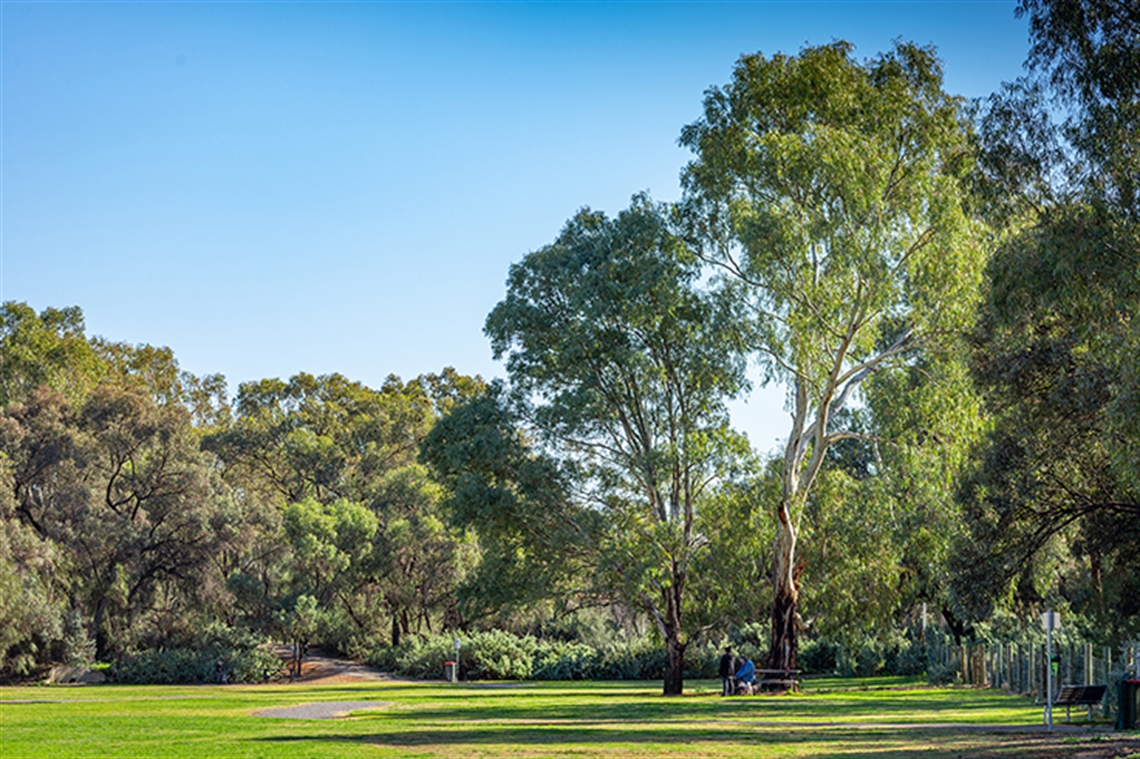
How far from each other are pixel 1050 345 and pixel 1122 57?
20.1 feet

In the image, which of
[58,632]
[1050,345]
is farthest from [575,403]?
[58,632]

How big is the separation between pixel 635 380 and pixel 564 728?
1652cm

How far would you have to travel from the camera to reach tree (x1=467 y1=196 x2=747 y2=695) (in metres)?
36.4

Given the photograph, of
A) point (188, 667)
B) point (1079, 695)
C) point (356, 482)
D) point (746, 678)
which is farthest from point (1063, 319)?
point (356, 482)

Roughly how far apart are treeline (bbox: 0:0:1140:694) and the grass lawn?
3479mm

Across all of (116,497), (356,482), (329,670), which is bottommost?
(329,670)

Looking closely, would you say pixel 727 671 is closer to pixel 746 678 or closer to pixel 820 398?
pixel 746 678

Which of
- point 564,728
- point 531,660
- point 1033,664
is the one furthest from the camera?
point 531,660

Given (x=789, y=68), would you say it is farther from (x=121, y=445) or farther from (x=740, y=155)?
(x=121, y=445)

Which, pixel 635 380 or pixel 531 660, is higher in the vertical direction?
pixel 635 380

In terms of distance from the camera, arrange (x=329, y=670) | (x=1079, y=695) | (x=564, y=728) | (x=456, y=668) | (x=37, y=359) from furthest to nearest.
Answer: (x=37, y=359)
(x=329, y=670)
(x=456, y=668)
(x=564, y=728)
(x=1079, y=695)

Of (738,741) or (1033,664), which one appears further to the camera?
(1033,664)

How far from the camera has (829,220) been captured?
3262cm

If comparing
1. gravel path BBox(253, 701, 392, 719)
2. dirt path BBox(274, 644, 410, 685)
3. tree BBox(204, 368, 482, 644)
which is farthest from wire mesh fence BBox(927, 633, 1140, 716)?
dirt path BBox(274, 644, 410, 685)
